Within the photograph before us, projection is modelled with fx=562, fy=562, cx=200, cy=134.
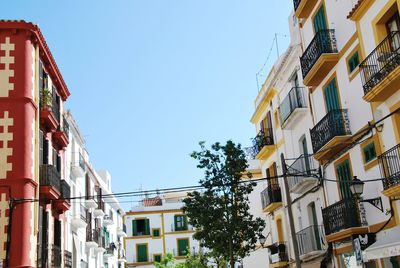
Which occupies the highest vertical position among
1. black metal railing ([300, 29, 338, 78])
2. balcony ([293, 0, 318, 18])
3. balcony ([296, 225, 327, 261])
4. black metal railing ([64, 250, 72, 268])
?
balcony ([293, 0, 318, 18])

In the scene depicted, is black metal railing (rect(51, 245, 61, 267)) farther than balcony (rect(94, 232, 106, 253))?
No

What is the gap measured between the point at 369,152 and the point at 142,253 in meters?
47.4

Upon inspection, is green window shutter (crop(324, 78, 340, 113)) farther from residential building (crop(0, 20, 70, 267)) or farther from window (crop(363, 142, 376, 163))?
residential building (crop(0, 20, 70, 267))

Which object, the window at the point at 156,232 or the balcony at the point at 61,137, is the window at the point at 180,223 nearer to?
the window at the point at 156,232

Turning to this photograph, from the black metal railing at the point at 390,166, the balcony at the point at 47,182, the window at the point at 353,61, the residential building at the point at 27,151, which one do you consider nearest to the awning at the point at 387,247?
the black metal railing at the point at 390,166

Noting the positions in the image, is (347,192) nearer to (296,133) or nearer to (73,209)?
(296,133)

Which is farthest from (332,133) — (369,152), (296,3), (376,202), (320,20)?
(296,3)

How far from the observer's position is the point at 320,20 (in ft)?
70.3

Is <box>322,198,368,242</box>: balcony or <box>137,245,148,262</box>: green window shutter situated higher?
<box>137,245,148,262</box>: green window shutter

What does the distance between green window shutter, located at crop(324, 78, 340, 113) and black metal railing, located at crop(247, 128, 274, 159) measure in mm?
8267

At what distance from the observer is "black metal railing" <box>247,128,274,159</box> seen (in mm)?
29206

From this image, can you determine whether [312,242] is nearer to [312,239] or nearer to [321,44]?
[312,239]

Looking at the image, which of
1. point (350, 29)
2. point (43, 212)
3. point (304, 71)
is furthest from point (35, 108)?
point (350, 29)

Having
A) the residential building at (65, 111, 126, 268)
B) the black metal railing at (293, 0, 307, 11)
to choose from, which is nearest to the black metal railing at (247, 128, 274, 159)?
the black metal railing at (293, 0, 307, 11)
